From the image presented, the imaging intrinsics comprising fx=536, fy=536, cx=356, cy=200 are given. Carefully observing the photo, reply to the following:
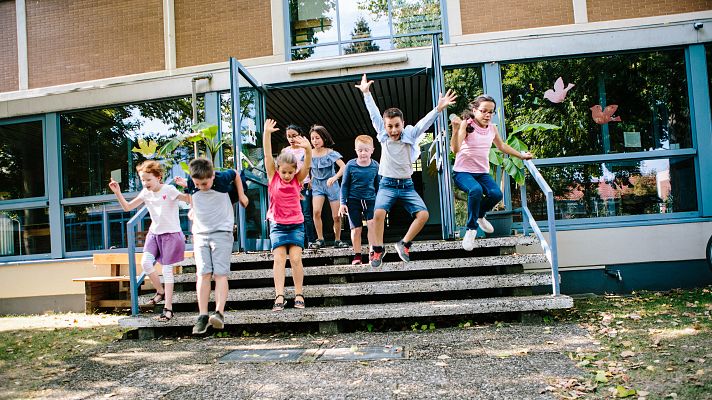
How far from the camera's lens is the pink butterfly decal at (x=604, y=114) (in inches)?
288

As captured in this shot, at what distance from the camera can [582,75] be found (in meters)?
7.46

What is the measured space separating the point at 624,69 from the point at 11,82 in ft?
31.0

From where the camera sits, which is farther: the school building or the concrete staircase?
the school building

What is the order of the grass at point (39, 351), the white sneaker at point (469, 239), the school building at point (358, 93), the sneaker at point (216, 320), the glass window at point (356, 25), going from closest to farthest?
the grass at point (39, 351) → the sneaker at point (216, 320) → the white sneaker at point (469, 239) → the school building at point (358, 93) → the glass window at point (356, 25)

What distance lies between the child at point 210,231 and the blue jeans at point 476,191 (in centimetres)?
241

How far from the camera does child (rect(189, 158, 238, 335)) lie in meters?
4.40

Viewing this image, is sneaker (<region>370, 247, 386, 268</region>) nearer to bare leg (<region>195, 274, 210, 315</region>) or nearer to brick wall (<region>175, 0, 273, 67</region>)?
bare leg (<region>195, 274, 210, 315</region>)

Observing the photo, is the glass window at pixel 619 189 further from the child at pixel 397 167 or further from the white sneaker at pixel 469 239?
the child at pixel 397 167

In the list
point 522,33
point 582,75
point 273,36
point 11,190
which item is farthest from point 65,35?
point 582,75

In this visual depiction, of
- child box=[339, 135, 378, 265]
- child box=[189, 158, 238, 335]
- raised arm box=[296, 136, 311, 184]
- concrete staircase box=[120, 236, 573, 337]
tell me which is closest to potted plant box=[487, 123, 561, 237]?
concrete staircase box=[120, 236, 573, 337]

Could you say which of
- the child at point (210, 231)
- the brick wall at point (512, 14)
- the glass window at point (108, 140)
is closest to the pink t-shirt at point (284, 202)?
the child at point (210, 231)

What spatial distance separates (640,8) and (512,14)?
1717 millimetres

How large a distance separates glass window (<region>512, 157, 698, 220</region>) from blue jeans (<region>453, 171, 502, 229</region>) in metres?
1.88

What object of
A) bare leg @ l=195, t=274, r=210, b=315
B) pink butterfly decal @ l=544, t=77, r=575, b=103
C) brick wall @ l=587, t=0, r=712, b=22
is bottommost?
bare leg @ l=195, t=274, r=210, b=315
